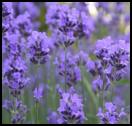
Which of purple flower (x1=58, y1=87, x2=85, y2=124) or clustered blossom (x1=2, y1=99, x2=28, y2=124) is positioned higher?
purple flower (x1=58, y1=87, x2=85, y2=124)

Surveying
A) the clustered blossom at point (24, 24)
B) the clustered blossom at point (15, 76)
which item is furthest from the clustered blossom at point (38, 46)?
the clustered blossom at point (24, 24)

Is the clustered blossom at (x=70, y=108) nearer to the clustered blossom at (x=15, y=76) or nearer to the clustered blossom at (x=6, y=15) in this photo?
the clustered blossom at (x=15, y=76)

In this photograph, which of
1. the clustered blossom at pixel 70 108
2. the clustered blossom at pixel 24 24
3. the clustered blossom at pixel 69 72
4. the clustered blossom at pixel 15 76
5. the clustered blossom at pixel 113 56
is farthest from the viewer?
the clustered blossom at pixel 24 24

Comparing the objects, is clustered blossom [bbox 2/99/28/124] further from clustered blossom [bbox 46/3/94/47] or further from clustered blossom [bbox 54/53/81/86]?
clustered blossom [bbox 46/3/94/47]

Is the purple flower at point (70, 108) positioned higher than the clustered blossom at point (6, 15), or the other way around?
the clustered blossom at point (6, 15)

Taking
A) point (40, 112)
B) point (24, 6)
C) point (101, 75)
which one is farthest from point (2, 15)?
point (24, 6)

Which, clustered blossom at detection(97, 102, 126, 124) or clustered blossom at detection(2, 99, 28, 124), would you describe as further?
clustered blossom at detection(2, 99, 28, 124)

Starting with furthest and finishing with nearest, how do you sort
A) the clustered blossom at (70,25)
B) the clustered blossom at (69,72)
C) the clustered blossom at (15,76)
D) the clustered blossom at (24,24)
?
the clustered blossom at (24,24) → the clustered blossom at (69,72) → the clustered blossom at (70,25) → the clustered blossom at (15,76)

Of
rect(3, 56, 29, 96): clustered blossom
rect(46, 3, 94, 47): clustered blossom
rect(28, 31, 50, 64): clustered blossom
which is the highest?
rect(46, 3, 94, 47): clustered blossom

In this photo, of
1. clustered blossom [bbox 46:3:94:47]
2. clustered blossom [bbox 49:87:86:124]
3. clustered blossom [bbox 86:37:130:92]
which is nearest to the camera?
clustered blossom [bbox 49:87:86:124]

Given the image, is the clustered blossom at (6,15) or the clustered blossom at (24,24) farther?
the clustered blossom at (24,24)

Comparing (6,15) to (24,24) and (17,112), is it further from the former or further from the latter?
(17,112)

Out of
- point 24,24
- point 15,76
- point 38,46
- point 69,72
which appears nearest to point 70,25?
point 38,46

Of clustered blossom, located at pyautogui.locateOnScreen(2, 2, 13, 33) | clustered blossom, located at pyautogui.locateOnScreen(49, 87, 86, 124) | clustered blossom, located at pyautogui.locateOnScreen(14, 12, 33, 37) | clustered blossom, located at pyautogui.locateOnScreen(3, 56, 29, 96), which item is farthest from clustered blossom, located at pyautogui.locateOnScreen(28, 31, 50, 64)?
clustered blossom, located at pyautogui.locateOnScreen(14, 12, 33, 37)
